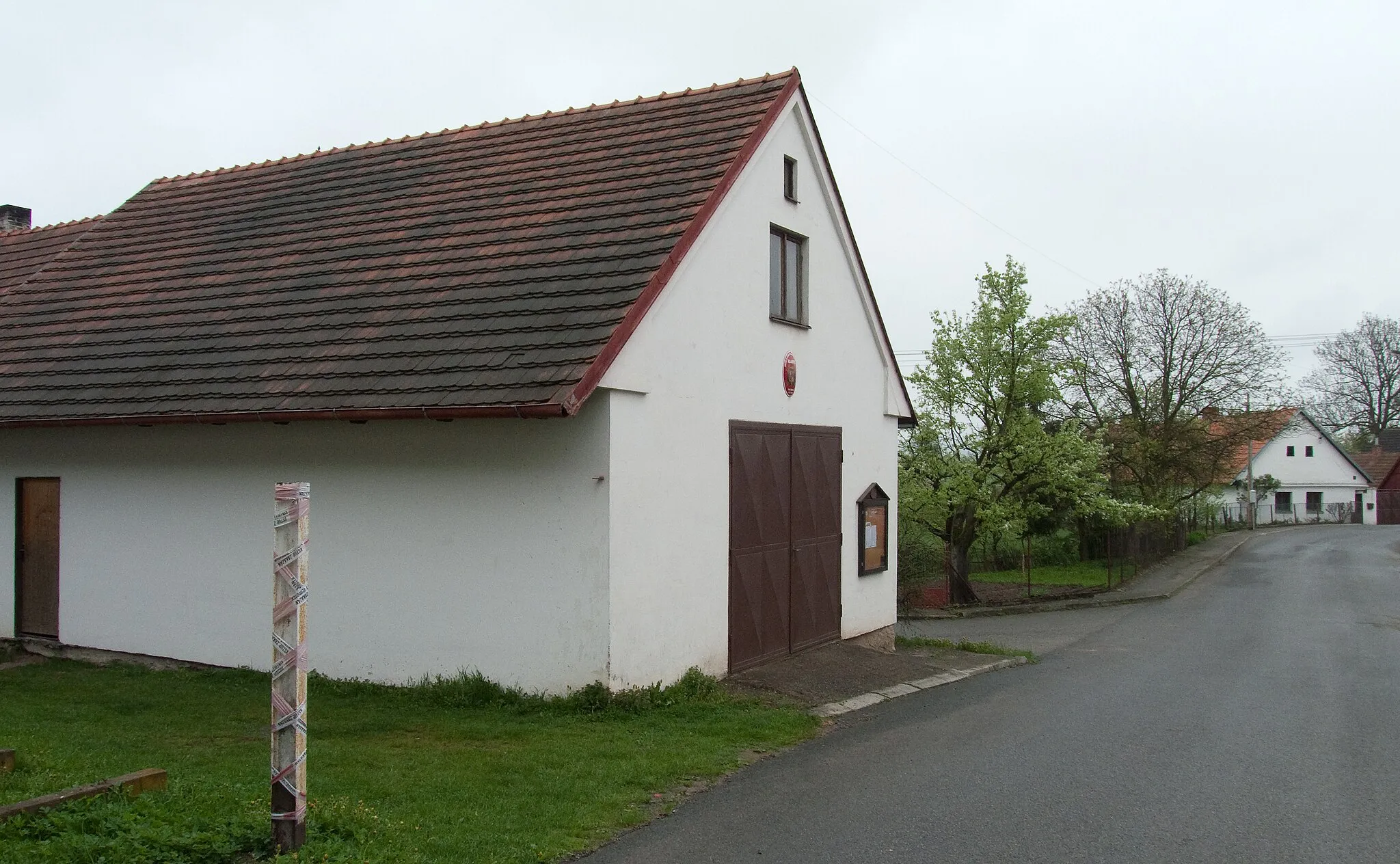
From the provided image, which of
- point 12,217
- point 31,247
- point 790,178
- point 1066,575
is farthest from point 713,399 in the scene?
point 1066,575

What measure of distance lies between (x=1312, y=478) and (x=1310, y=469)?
595mm

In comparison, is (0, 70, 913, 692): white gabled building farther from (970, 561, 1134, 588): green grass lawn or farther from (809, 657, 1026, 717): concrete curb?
(970, 561, 1134, 588): green grass lawn

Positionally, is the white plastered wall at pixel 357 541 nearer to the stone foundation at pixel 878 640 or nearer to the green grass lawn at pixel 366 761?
the green grass lawn at pixel 366 761

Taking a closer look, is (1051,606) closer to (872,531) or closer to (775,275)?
(872,531)

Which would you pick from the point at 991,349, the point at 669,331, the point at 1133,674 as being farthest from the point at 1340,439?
the point at 669,331

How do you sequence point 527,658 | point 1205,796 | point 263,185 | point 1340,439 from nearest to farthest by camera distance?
point 1205,796
point 527,658
point 263,185
point 1340,439

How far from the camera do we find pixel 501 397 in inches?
358

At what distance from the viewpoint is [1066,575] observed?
112 ft

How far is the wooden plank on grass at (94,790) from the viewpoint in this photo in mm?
5449

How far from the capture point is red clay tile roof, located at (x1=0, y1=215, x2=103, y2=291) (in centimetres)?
1714

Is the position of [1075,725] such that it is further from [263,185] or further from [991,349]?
[991,349]

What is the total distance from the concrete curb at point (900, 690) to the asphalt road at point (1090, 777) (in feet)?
0.54

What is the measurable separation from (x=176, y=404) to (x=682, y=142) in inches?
232

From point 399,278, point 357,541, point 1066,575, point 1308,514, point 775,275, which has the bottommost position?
point 1066,575
